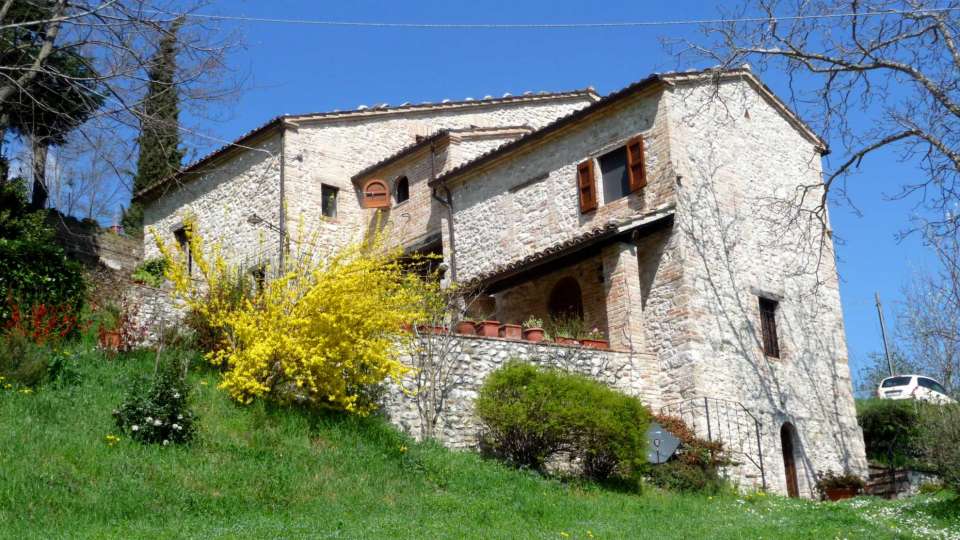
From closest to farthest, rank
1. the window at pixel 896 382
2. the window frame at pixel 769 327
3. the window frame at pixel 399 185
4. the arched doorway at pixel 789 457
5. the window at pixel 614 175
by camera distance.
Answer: the arched doorway at pixel 789 457
the window frame at pixel 769 327
the window at pixel 614 175
the window frame at pixel 399 185
the window at pixel 896 382

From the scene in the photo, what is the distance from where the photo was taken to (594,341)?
16.5 meters

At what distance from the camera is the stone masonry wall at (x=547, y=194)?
59.8 ft

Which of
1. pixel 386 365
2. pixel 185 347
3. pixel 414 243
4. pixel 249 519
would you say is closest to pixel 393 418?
pixel 386 365

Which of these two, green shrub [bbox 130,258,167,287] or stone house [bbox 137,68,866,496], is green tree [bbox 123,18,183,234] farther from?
green shrub [bbox 130,258,167,287]

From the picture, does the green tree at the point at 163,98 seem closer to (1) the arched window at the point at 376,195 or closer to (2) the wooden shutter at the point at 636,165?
(2) the wooden shutter at the point at 636,165

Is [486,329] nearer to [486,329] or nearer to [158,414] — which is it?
[486,329]

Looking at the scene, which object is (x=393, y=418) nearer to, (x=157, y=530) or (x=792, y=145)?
(x=157, y=530)

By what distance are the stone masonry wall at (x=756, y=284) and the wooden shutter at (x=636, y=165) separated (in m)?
0.70

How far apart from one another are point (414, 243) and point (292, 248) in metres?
2.84

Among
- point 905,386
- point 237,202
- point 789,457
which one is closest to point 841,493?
point 789,457

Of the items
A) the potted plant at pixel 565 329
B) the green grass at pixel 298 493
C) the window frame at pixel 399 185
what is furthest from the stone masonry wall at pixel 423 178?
the green grass at pixel 298 493

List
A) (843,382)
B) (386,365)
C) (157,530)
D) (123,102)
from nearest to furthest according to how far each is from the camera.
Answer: (157,530), (123,102), (386,365), (843,382)

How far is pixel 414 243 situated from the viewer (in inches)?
915

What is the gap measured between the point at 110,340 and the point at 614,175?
31.9ft
